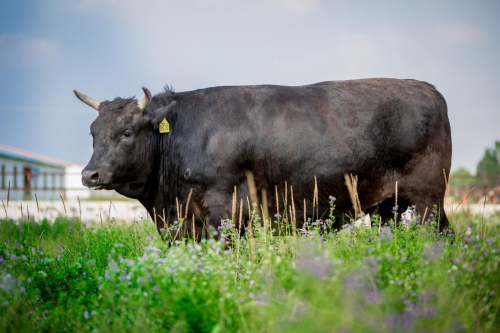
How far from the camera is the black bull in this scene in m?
5.83

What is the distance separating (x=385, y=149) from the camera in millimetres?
5949

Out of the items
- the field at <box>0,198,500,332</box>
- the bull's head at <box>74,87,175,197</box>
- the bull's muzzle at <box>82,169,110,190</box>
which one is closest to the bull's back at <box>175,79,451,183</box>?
the bull's head at <box>74,87,175,197</box>

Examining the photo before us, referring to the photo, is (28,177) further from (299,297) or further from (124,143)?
(299,297)

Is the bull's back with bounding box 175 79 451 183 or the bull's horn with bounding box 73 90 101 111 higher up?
the bull's horn with bounding box 73 90 101 111

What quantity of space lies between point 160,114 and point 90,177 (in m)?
1.18

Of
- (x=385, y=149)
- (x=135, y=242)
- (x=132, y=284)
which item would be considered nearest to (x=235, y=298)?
(x=132, y=284)

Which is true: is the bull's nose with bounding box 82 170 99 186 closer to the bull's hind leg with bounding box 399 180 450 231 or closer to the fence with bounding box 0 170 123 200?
the bull's hind leg with bounding box 399 180 450 231

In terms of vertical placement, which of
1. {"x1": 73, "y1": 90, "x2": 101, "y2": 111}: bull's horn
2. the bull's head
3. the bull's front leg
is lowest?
the bull's front leg

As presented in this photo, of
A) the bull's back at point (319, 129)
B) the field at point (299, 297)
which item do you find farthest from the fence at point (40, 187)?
the field at point (299, 297)

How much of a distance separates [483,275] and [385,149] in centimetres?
279

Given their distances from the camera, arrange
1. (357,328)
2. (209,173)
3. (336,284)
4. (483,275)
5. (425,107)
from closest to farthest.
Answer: (357,328) → (336,284) → (483,275) → (209,173) → (425,107)

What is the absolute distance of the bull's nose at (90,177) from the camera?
5.61m

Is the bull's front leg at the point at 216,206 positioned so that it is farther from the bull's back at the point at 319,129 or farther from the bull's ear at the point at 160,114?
the bull's ear at the point at 160,114

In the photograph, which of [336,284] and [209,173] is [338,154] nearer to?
[209,173]
